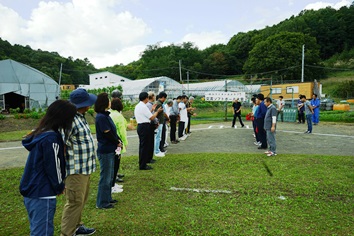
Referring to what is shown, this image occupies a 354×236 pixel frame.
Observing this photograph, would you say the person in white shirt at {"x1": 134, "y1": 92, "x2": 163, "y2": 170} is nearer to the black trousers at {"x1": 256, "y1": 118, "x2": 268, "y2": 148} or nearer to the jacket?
the jacket

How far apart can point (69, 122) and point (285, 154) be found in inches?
279

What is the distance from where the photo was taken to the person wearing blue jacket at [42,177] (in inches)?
90.6

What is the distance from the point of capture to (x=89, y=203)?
4.31 m

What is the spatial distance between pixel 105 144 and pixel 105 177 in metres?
0.53

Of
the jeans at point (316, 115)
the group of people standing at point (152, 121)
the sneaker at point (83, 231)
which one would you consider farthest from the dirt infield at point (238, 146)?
the sneaker at point (83, 231)

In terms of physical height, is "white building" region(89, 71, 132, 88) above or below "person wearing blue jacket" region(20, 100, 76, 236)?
above

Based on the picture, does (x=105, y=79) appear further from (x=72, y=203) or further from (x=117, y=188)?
(x=72, y=203)

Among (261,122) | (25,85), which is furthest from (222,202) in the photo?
(25,85)

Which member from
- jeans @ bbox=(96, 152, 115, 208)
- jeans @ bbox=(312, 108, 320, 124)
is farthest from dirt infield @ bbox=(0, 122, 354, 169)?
jeans @ bbox=(312, 108, 320, 124)

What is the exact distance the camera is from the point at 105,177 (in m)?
3.96

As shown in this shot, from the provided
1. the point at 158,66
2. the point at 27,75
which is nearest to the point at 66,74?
the point at 158,66

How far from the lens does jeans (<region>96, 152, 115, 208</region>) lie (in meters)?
3.96

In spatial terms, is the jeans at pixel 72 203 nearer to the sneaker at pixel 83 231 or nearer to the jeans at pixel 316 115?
the sneaker at pixel 83 231

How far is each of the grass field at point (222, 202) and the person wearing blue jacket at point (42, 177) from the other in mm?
1174
